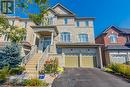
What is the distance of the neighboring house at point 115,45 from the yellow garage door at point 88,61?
4.04 metres

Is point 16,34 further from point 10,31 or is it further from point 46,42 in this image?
point 46,42

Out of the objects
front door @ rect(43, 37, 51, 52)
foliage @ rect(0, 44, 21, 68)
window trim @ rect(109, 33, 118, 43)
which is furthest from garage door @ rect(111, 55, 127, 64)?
foliage @ rect(0, 44, 21, 68)

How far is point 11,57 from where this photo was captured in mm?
18250

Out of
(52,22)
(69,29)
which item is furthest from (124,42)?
(52,22)

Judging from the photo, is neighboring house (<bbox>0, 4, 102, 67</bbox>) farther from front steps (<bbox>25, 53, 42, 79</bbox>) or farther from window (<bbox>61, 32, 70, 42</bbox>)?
front steps (<bbox>25, 53, 42, 79</bbox>)

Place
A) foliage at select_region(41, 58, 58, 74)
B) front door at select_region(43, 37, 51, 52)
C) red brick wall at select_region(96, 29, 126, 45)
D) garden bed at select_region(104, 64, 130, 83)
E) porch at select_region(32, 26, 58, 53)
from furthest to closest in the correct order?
1. red brick wall at select_region(96, 29, 126, 45)
2. front door at select_region(43, 37, 51, 52)
3. porch at select_region(32, 26, 58, 53)
4. garden bed at select_region(104, 64, 130, 83)
5. foliage at select_region(41, 58, 58, 74)

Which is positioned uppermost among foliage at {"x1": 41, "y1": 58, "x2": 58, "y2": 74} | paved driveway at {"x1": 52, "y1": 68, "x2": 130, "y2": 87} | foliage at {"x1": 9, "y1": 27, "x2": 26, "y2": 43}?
foliage at {"x1": 9, "y1": 27, "x2": 26, "y2": 43}

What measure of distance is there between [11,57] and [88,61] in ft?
48.7

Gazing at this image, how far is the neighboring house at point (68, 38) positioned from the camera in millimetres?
27633

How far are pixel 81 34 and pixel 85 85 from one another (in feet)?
63.1

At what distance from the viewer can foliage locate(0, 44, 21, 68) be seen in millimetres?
17859

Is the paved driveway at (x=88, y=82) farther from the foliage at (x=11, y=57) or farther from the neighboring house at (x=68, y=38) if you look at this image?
the neighboring house at (x=68, y=38)

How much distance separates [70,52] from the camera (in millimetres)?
28875

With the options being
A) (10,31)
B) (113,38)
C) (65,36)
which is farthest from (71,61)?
(10,31)
